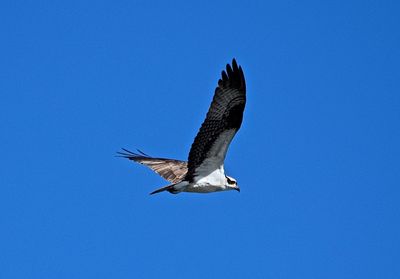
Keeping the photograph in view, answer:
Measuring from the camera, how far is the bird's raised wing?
13297 mm

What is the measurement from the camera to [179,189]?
14.7m

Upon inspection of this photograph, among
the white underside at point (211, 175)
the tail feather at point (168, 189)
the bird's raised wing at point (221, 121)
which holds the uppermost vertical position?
the bird's raised wing at point (221, 121)

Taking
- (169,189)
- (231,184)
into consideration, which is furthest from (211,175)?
(169,189)

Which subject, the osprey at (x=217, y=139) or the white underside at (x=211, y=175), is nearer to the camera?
→ the osprey at (x=217, y=139)

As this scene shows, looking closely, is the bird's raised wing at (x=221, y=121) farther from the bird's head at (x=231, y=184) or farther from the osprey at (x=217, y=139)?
the bird's head at (x=231, y=184)

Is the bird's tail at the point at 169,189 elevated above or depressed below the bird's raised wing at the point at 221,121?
below

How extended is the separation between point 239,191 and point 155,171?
2329 mm

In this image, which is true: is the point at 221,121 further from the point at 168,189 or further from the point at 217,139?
the point at 168,189

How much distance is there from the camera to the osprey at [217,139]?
43.8 feet

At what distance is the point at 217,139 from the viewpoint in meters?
13.8

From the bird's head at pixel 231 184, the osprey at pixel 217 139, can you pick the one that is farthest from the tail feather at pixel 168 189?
the bird's head at pixel 231 184

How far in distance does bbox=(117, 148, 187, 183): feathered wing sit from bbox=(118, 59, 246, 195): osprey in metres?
0.88

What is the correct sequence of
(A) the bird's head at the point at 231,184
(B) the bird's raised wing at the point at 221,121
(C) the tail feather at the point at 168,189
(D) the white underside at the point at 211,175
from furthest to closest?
(A) the bird's head at the point at 231,184
(D) the white underside at the point at 211,175
(C) the tail feather at the point at 168,189
(B) the bird's raised wing at the point at 221,121

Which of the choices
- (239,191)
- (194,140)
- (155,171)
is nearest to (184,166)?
(155,171)
